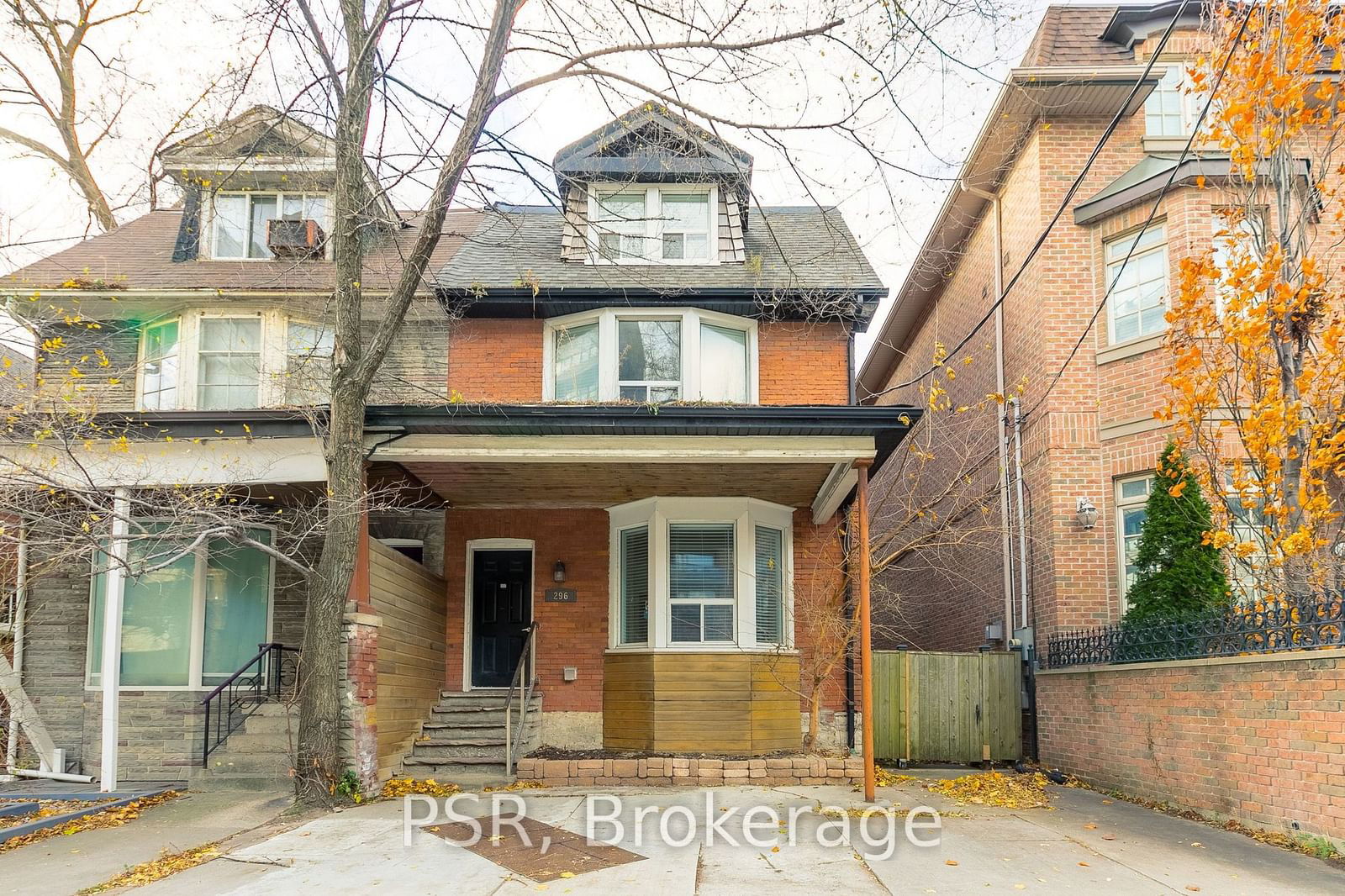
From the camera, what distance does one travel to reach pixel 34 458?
382 inches

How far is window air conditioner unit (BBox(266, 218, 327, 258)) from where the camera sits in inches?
526

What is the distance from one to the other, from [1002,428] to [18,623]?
508 inches

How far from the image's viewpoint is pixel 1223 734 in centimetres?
802

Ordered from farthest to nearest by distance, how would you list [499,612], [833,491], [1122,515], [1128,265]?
[499,612]
[1128,265]
[1122,515]
[833,491]

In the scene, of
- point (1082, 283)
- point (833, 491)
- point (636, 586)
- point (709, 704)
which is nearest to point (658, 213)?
point (833, 491)

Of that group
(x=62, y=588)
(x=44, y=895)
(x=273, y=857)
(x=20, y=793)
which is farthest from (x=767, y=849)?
(x=62, y=588)

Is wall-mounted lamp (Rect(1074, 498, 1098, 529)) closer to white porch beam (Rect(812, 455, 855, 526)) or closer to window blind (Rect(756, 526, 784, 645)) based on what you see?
white porch beam (Rect(812, 455, 855, 526))

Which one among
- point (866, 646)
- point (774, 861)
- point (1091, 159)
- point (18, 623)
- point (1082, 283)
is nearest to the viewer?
point (774, 861)

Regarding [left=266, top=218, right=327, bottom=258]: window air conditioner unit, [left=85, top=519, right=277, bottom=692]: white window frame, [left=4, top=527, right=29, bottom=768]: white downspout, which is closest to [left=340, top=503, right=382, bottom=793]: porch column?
[left=85, top=519, right=277, bottom=692]: white window frame

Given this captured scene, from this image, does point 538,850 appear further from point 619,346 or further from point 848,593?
point 619,346

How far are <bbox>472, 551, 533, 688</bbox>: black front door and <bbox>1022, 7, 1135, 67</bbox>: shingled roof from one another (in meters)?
9.46

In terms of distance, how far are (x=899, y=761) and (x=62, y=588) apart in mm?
10631

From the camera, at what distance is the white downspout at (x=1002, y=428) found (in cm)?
1294

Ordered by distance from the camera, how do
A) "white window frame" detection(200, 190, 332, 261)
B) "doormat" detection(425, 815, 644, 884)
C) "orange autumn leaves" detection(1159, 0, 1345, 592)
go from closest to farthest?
"doormat" detection(425, 815, 644, 884) < "orange autumn leaves" detection(1159, 0, 1345, 592) < "white window frame" detection(200, 190, 332, 261)
